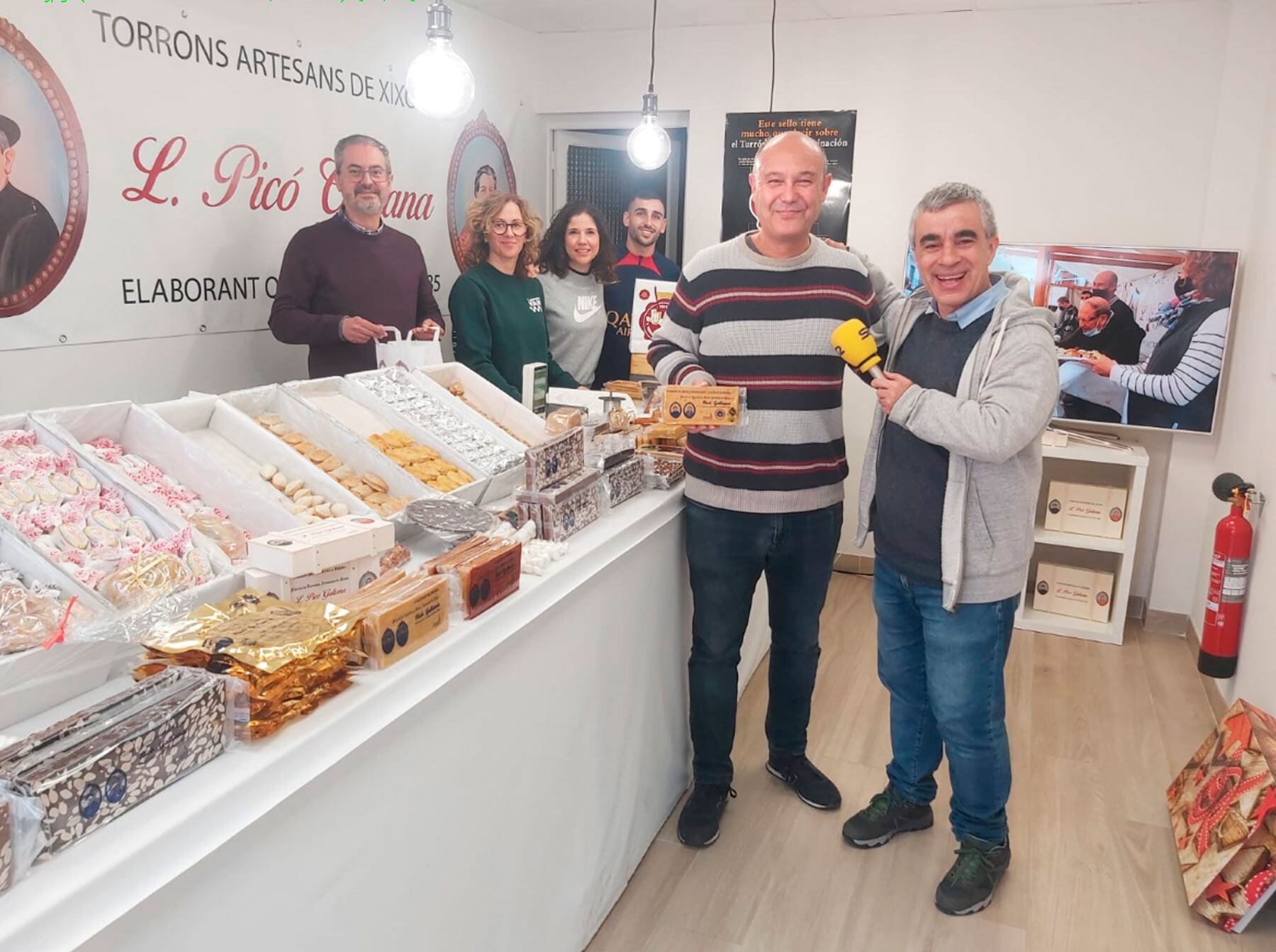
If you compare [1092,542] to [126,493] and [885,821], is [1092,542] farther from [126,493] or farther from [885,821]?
[126,493]

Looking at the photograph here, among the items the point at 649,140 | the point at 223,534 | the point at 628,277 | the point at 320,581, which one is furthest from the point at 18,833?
the point at 628,277

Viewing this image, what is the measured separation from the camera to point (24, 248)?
302 centimetres

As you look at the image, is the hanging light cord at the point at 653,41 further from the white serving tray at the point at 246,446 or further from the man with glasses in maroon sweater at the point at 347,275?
the white serving tray at the point at 246,446

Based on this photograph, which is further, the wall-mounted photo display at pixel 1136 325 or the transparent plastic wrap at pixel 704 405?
the wall-mounted photo display at pixel 1136 325

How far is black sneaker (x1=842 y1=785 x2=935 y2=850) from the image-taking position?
110 inches

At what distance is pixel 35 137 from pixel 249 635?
2455 mm

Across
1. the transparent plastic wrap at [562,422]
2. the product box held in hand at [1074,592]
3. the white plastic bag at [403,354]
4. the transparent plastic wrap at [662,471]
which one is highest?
the white plastic bag at [403,354]

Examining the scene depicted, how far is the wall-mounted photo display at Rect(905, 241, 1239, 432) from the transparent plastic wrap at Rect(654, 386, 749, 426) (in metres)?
2.53

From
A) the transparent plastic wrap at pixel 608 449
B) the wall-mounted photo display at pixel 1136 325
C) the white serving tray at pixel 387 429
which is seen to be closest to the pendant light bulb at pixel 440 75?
the white serving tray at pixel 387 429

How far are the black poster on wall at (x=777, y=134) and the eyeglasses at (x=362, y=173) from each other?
2.09m

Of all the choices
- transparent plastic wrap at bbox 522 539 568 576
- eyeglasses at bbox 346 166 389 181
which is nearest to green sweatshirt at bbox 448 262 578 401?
eyeglasses at bbox 346 166 389 181

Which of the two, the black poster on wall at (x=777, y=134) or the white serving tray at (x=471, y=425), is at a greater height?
the black poster on wall at (x=777, y=134)

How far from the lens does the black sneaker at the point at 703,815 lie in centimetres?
277

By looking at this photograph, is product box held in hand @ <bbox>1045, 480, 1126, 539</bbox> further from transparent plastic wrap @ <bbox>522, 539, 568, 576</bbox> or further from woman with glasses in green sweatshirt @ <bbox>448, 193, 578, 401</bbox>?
transparent plastic wrap @ <bbox>522, 539, 568, 576</bbox>
